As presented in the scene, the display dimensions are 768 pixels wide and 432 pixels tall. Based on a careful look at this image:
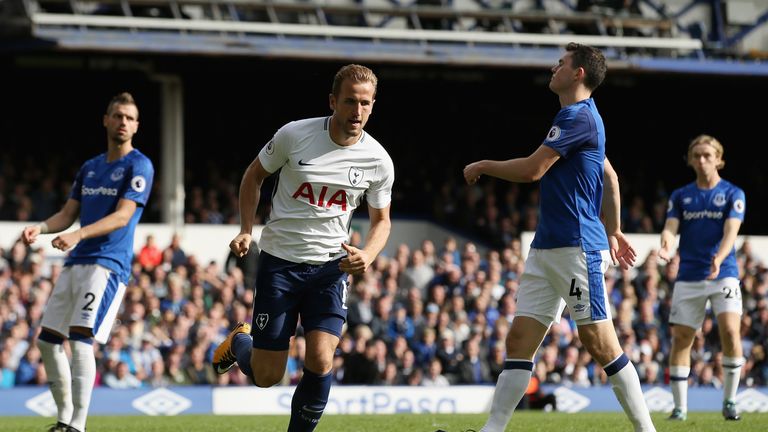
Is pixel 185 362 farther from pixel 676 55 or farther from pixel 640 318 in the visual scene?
pixel 676 55

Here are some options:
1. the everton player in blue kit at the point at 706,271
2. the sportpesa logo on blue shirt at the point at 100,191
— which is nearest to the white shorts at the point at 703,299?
the everton player in blue kit at the point at 706,271

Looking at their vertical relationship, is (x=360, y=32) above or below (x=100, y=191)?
above

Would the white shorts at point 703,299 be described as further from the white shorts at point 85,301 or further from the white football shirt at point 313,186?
the white shorts at point 85,301

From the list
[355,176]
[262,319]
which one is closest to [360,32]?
[355,176]

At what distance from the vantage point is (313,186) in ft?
27.0

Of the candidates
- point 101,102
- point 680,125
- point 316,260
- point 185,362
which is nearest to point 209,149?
point 101,102

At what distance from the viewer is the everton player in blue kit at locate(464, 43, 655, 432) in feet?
27.6

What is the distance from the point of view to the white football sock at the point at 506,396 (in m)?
8.45

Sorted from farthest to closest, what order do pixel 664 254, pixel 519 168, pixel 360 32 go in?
pixel 360 32 → pixel 664 254 → pixel 519 168

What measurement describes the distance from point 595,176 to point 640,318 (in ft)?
45.8

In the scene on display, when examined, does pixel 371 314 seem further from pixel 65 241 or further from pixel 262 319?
pixel 262 319

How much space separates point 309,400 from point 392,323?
12189mm

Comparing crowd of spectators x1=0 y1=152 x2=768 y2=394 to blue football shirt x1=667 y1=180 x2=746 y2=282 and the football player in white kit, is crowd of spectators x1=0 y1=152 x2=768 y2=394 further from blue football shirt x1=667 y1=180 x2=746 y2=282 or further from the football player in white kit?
the football player in white kit

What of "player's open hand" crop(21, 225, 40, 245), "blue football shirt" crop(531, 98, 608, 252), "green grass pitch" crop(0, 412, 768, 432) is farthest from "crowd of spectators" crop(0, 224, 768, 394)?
"blue football shirt" crop(531, 98, 608, 252)
